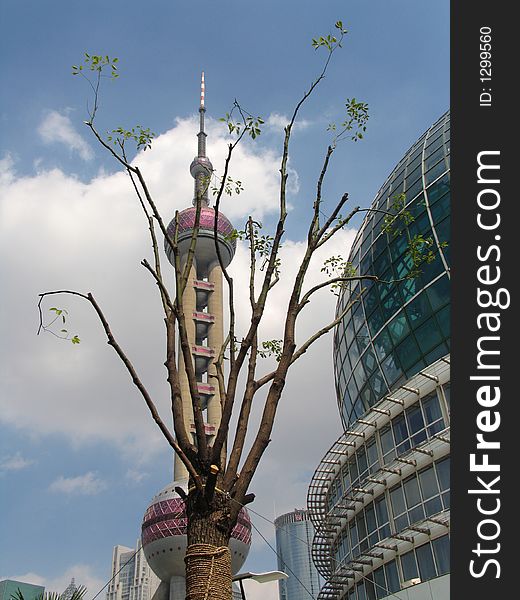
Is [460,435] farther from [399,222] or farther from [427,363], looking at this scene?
[399,222]

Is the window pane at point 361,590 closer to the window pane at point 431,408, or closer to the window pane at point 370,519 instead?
the window pane at point 370,519

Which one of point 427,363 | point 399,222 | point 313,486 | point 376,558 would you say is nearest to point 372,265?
point 399,222

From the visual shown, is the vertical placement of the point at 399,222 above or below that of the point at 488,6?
above

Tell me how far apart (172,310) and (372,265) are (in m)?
23.8

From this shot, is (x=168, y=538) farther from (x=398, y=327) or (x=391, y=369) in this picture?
(x=398, y=327)

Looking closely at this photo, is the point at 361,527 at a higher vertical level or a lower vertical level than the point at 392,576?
higher

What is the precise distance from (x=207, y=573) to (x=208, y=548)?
0.19m

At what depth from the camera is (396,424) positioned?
24.2m

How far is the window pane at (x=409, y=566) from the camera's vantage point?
21.5m

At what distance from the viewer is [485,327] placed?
604 centimetres

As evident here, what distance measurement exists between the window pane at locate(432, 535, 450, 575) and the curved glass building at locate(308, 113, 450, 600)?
0.04m

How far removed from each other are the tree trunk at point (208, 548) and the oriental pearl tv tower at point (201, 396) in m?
38.1

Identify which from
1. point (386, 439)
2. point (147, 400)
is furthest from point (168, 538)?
point (147, 400)

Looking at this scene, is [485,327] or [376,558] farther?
[376,558]
